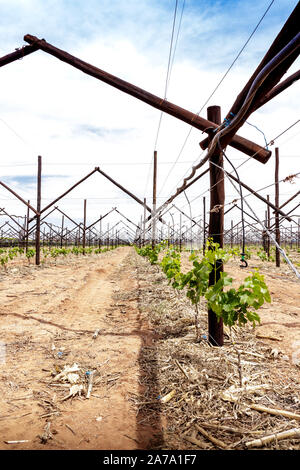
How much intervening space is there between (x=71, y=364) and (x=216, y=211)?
2.55m

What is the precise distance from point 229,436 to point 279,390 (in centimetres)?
80

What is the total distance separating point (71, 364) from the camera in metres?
3.45

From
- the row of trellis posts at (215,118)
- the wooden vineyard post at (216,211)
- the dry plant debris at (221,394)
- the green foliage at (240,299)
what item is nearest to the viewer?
the dry plant debris at (221,394)

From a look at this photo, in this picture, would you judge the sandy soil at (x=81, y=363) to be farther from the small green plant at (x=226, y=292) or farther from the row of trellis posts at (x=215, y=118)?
A: the row of trellis posts at (x=215, y=118)

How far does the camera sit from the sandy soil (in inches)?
87.5

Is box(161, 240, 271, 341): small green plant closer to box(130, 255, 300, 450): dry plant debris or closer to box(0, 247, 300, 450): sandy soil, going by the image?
box(130, 255, 300, 450): dry plant debris

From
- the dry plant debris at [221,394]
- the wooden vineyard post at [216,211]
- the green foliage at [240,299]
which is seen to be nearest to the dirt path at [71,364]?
the dry plant debris at [221,394]

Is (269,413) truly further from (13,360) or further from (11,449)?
(13,360)

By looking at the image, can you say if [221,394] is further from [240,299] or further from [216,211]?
[216,211]

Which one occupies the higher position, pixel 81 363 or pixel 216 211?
pixel 216 211

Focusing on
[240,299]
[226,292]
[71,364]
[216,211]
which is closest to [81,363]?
[71,364]

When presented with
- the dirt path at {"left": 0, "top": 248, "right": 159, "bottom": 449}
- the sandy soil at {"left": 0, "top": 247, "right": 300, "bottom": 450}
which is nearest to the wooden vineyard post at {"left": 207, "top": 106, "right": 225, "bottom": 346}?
the sandy soil at {"left": 0, "top": 247, "right": 300, "bottom": 450}

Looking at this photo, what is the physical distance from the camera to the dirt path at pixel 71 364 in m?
2.21
